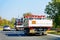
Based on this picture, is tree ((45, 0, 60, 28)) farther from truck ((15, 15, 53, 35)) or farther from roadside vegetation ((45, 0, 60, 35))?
truck ((15, 15, 53, 35))

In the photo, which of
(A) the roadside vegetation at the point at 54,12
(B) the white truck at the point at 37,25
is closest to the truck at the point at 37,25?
(B) the white truck at the point at 37,25

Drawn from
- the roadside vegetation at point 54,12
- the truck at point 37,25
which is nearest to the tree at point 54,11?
the roadside vegetation at point 54,12

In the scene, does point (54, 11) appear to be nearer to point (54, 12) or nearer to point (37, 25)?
point (54, 12)

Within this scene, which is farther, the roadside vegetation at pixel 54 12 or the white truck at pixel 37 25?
the roadside vegetation at pixel 54 12

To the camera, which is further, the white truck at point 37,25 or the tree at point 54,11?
the tree at point 54,11

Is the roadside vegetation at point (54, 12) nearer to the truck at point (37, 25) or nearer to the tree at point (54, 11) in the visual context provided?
the tree at point (54, 11)

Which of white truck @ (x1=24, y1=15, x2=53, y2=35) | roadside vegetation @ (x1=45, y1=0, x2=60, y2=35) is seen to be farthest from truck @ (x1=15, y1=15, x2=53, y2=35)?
roadside vegetation @ (x1=45, y1=0, x2=60, y2=35)

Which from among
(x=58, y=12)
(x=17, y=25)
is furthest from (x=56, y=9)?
(x=17, y=25)

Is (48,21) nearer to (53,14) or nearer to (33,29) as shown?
(33,29)

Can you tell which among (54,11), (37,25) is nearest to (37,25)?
(37,25)

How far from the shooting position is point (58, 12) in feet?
253

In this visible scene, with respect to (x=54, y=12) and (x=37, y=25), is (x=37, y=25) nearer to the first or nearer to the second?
(x=37, y=25)

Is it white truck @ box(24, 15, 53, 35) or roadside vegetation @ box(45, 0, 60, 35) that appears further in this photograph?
roadside vegetation @ box(45, 0, 60, 35)

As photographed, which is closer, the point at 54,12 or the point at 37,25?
the point at 37,25
